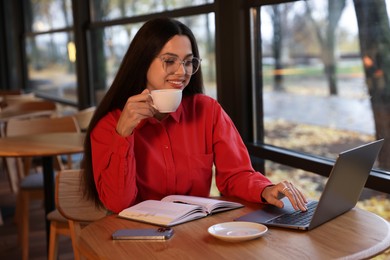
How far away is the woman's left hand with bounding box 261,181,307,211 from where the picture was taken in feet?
5.97

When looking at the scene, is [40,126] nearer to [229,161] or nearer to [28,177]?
[28,177]

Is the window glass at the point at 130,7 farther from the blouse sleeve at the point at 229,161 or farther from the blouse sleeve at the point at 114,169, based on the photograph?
the blouse sleeve at the point at 114,169

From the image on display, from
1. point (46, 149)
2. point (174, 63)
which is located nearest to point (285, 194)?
point (174, 63)

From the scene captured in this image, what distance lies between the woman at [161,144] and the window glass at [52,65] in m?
4.42

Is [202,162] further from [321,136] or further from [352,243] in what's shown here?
[321,136]

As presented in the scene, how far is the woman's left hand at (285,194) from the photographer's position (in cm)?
182

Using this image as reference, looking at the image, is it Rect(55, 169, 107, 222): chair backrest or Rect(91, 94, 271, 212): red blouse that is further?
Rect(55, 169, 107, 222): chair backrest

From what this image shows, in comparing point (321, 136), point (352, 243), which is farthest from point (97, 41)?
point (352, 243)

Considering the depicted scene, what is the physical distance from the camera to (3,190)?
5.62 metres

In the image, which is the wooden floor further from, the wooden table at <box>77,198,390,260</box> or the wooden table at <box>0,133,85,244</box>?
the wooden table at <box>77,198,390,260</box>

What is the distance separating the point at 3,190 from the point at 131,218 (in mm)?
4167

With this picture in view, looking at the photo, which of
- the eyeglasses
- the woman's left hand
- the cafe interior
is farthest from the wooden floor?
the woman's left hand

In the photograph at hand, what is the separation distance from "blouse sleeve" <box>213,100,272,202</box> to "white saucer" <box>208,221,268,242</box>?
407 mm

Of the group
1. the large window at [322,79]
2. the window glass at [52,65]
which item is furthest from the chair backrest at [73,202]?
the window glass at [52,65]
